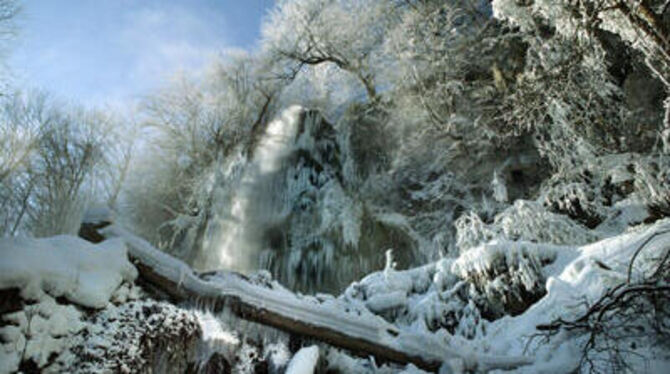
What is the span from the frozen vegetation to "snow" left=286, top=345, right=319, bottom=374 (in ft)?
0.05

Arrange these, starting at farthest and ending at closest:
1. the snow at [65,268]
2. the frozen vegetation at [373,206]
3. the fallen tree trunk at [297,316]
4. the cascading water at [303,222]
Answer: the cascading water at [303,222]
the fallen tree trunk at [297,316]
the frozen vegetation at [373,206]
the snow at [65,268]

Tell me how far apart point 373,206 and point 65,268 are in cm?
997

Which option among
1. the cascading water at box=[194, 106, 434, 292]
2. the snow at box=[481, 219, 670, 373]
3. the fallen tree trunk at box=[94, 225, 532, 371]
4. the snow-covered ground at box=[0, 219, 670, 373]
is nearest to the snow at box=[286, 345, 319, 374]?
the snow-covered ground at box=[0, 219, 670, 373]

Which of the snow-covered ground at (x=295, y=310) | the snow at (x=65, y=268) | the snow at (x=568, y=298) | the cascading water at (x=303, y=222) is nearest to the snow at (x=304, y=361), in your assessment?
the snow-covered ground at (x=295, y=310)

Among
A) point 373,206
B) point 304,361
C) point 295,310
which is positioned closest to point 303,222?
point 373,206

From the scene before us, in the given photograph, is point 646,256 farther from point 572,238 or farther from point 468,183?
point 468,183

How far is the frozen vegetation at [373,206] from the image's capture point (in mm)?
2410

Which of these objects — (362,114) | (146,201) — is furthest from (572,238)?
(146,201)

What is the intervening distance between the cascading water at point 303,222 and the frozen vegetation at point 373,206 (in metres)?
0.07

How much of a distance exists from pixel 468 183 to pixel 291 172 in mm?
5237

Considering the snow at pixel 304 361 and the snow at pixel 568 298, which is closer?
the snow at pixel 304 361

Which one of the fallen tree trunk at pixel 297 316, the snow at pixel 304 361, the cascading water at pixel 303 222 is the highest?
the cascading water at pixel 303 222

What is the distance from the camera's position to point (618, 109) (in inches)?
276

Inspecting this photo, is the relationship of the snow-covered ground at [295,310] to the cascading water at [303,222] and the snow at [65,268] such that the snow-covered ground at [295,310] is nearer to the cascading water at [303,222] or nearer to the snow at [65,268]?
the snow at [65,268]
